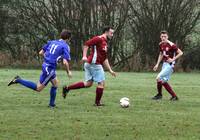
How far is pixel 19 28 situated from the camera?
37281 mm

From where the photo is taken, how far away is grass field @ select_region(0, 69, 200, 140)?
8.93 m

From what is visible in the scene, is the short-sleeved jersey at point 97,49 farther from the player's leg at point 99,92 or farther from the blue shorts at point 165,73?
the blue shorts at point 165,73

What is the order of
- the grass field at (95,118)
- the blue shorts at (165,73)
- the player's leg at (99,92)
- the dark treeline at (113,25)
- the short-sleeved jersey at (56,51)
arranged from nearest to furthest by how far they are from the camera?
the grass field at (95,118), the short-sleeved jersey at (56,51), the player's leg at (99,92), the blue shorts at (165,73), the dark treeline at (113,25)

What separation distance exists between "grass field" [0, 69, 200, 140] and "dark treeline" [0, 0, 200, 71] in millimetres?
20057

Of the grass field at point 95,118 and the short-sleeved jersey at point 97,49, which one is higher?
the short-sleeved jersey at point 97,49

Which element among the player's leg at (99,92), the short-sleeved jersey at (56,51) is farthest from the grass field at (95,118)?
the short-sleeved jersey at (56,51)

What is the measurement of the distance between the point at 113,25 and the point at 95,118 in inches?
1025

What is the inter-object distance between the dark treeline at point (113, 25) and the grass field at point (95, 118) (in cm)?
2006

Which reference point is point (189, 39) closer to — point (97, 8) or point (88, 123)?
point (97, 8)

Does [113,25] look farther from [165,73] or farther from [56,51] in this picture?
[56,51]

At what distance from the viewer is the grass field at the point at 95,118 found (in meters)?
8.93

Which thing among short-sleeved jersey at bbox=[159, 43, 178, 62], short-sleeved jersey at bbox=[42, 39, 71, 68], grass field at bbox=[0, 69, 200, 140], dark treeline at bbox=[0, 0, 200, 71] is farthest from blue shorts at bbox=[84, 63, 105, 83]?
dark treeline at bbox=[0, 0, 200, 71]

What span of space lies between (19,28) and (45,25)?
5.42ft

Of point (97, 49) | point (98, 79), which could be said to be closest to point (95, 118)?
point (98, 79)
